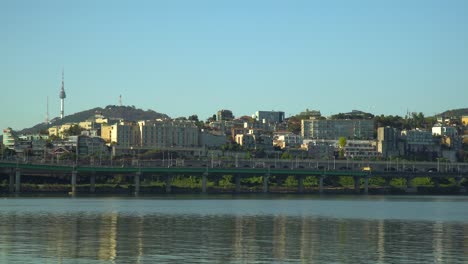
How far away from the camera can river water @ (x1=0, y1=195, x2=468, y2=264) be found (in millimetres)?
52938

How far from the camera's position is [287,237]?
66.6 metres

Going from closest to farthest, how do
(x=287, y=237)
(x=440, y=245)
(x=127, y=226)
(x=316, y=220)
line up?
(x=440, y=245), (x=287, y=237), (x=127, y=226), (x=316, y=220)

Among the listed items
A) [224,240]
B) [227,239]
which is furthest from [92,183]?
[224,240]

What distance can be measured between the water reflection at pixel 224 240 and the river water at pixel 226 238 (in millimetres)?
52

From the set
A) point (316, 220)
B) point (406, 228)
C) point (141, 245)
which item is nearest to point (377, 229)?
point (406, 228)

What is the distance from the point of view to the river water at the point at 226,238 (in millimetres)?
52938

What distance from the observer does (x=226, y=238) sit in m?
65.1

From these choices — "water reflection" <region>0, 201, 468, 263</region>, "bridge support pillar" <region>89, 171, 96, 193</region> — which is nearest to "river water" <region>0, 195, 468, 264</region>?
"water reflection" <region>0, 201, 468, 263</region>

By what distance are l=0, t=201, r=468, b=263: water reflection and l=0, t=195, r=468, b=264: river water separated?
2.0 inches

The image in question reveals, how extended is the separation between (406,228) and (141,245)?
2654 centimetres

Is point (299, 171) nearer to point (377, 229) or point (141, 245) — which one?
point (377, 229)

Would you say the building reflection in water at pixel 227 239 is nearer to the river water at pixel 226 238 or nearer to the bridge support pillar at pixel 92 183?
the river water at pixel 226 238

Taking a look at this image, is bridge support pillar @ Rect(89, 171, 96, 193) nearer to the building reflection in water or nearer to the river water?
the river water

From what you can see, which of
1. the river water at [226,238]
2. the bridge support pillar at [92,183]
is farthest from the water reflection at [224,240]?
the bridge support pillar at [92,183]
